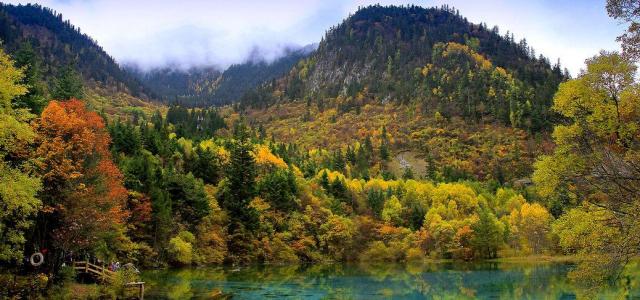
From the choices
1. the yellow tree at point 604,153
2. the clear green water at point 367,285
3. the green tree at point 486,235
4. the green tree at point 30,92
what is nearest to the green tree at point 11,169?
the green tree at point 30,92

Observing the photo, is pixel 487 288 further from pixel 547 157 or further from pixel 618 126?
pixel 618 126

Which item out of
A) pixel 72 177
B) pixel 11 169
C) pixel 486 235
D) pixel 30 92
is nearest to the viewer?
pixel 11 169

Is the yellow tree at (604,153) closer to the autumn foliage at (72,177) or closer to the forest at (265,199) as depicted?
the forest at (265,199)

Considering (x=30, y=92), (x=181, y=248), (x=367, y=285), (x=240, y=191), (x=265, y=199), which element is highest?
(x=30, y=92)

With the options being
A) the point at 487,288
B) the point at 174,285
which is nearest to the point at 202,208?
the point at 174,285

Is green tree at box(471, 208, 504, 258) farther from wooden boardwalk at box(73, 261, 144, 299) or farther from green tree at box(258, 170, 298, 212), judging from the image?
wooden boardwalk at box(73, 261, 144, 299)

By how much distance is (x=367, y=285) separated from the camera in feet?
183

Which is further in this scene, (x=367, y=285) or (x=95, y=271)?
(x=367, y=285)

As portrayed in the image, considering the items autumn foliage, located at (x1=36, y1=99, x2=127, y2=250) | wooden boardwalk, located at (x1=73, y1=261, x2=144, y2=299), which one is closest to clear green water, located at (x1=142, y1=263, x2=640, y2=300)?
wooden boardwalk, located at (x1=73, y1=261, x2=144, y2=299)

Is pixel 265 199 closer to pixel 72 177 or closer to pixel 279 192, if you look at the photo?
pixel 279 192

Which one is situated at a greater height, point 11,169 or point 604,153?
point 11,169

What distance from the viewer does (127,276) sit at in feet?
131

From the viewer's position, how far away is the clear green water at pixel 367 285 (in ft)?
149

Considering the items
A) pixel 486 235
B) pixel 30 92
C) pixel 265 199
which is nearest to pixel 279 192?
pixel 265 199
